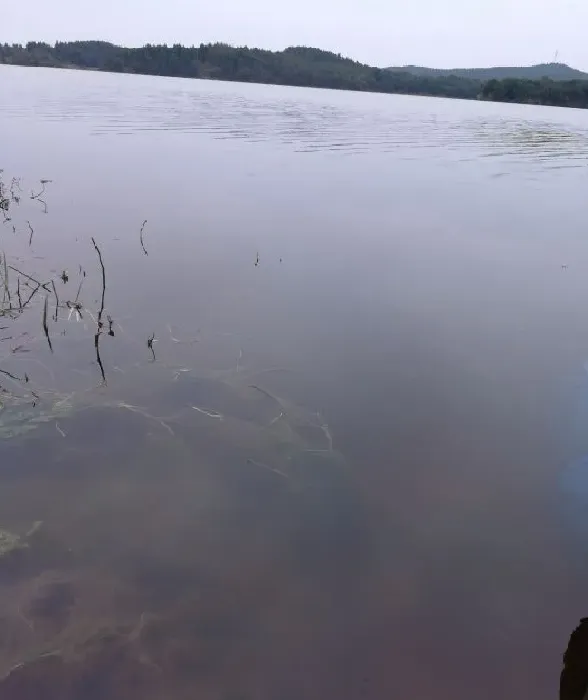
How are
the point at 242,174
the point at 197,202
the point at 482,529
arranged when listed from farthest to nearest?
the point at 242,174 → the point at 197,202 → the point at 482,529

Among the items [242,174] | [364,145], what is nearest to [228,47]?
[364,145]

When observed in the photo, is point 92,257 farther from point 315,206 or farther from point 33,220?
point 315,206

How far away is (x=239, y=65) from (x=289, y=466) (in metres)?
133

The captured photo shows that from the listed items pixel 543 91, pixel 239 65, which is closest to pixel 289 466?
pixel 543 91

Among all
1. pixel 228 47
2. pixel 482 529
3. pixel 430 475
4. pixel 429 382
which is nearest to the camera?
pixel 482 529

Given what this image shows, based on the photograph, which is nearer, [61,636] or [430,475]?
[61,636]

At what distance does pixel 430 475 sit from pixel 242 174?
1493cm

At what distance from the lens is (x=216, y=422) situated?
5707 mm

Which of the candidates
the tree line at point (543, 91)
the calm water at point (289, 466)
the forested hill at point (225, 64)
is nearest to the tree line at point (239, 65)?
the forested hill at point (225, 64)

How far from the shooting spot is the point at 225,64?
124375 mm

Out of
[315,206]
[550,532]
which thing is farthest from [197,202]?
[550,532]

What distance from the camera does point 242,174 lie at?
18.2m

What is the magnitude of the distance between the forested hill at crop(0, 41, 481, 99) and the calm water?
119 m

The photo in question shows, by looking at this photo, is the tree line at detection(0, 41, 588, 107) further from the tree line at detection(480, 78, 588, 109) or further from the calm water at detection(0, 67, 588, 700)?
the calm water at detection(0, 67, 588, 700)
